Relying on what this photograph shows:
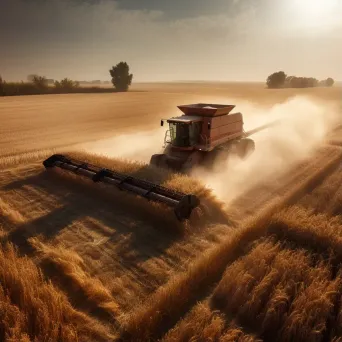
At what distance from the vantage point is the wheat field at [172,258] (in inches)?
175

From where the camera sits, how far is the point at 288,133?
17.3m

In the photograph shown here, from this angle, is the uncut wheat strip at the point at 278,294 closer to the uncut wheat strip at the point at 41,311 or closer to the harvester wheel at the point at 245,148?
the uncut wheat strip at the point at 41,311

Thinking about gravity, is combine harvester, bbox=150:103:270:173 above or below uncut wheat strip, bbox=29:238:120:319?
above

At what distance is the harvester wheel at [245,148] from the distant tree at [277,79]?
68444 mm

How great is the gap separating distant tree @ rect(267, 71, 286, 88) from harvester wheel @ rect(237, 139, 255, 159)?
225 ft

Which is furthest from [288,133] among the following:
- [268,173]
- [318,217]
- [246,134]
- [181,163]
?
[318,217]

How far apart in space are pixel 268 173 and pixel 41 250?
8.68m

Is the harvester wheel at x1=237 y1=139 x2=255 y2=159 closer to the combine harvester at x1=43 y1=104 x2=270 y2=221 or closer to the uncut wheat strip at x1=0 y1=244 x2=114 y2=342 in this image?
the combine harvester at x1=43 y1=104 x2=270 y2=221

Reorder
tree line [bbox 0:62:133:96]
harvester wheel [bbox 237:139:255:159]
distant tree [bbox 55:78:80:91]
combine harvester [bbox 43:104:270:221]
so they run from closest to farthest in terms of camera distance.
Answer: combine harvester [bbox 43:104:270:221]
harvester wheel [bbox 237:139:255:159]
tree line [bbox 0:62:133:96]
distant tree [bbox 55:78:80:91]

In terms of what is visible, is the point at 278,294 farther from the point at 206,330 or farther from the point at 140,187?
the point at 140,187

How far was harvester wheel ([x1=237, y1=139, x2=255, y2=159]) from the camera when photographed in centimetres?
1349

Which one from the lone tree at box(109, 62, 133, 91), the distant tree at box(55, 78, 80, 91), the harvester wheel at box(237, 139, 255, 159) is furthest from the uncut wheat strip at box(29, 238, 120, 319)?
the lone tree at box(109, 62, 133, 91)

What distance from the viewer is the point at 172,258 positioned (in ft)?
20.3

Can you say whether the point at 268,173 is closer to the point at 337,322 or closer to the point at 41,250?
the point at 337,322
